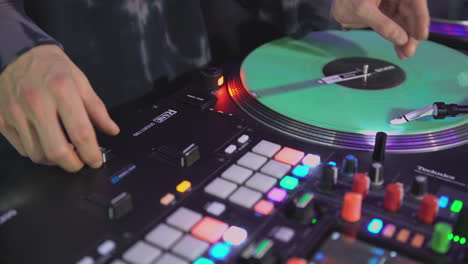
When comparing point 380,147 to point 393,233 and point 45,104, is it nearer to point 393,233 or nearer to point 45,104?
point 393,233

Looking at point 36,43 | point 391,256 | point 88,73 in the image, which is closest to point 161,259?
point 391,256

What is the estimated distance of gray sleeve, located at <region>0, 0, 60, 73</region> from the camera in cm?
76

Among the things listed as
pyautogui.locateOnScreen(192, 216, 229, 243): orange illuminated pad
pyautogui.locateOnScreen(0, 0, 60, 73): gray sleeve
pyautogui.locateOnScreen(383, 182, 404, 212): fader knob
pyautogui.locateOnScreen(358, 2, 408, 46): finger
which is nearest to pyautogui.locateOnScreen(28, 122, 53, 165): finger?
pyautogui.locateOnScreen(0, 0, 60, 73): gray sleeve

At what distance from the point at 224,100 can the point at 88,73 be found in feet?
1.10

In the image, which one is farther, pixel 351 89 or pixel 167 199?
pixel 351 89

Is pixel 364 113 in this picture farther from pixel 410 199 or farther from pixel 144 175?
pixel 144 175

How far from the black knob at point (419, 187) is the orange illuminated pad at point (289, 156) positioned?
17 cm

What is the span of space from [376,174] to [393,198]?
0.19 ft

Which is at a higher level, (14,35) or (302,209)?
(14,35)

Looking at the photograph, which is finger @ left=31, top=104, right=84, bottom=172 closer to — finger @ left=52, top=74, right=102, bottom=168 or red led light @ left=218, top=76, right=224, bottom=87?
finger @ left=52, top=74, right=102, bottom=168

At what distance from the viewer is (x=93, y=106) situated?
2.43ft

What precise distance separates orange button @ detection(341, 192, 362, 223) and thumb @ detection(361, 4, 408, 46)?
0.45 metres

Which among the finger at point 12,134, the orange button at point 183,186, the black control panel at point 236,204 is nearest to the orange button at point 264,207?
the black control panel at point 236,204

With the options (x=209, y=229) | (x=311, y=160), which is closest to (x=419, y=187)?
(x=311, y=160)
